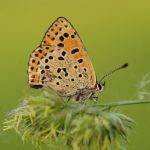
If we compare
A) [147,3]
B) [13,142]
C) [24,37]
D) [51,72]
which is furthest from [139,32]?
[51,72]

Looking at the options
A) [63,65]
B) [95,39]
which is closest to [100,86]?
[63,65]

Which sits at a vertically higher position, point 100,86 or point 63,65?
point 63,65

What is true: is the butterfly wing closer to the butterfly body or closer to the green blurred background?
the butterfly body

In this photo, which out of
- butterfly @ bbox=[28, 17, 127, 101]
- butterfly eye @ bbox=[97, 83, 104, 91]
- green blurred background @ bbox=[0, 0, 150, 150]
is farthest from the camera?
green blurred background @ bbox=[0, 0, 150, 150]

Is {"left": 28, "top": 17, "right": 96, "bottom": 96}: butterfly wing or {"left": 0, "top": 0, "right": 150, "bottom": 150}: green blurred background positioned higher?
{"left": 0, "top": 0, "right": 150, "bottom": 150}: green blurred background

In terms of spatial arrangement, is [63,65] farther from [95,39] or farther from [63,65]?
[95,39]

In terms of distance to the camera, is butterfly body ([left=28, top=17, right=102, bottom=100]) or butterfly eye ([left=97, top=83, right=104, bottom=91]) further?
butterfly eye ([left=97, top=83, right=104, bottom=91])

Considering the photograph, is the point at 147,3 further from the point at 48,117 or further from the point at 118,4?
the point at 48,117

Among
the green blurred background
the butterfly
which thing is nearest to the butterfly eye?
the butterfly
